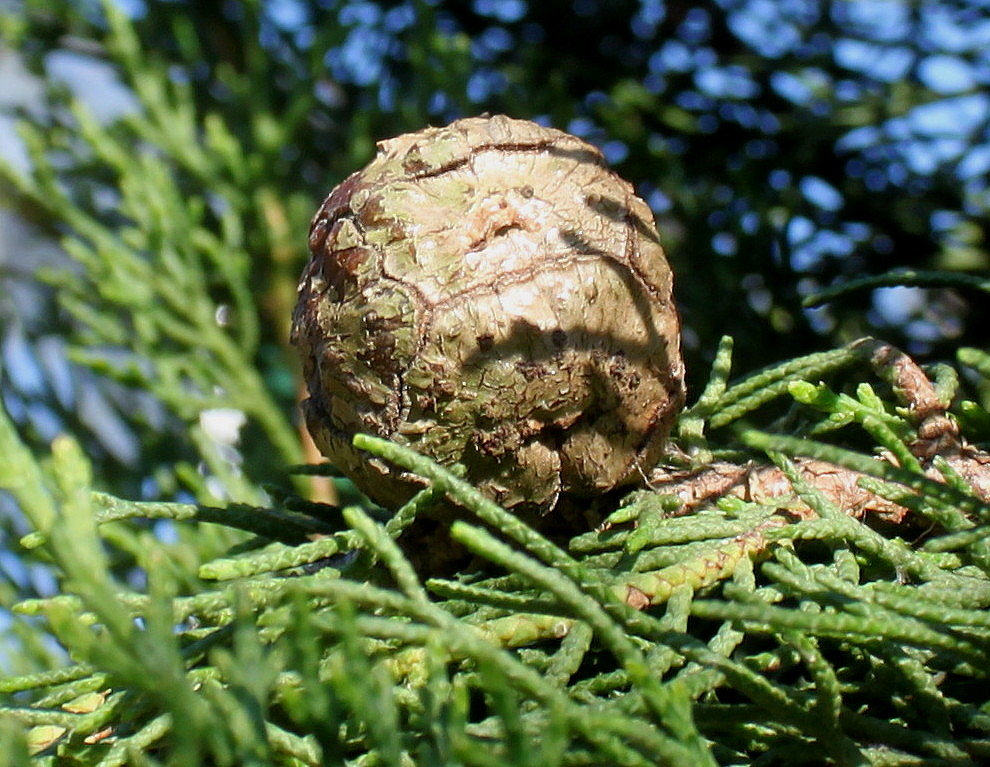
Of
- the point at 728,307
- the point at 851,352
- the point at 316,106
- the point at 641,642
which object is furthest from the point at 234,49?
the point at 641,642

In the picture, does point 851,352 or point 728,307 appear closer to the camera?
point 851,352

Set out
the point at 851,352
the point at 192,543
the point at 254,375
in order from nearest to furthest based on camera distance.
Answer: the point at 851,352 → the point at 192,543 → the point at 254,375

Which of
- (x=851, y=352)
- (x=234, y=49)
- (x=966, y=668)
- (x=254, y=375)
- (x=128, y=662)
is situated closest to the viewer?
(x=128, y=662)

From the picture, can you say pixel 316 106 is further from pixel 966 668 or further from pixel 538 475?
pixel 966 668
